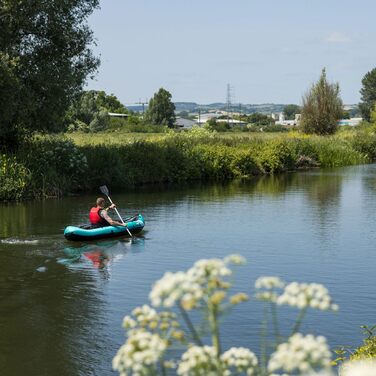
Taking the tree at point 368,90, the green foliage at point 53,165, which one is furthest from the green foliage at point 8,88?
the tree at point 368,90

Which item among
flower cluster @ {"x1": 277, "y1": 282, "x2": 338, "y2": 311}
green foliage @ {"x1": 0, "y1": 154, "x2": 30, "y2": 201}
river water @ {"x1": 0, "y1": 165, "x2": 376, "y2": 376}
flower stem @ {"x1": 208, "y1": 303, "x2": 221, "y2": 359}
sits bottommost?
river water @ {"x1": 0, "y1": 165, "x2": 376, "y2": 376}

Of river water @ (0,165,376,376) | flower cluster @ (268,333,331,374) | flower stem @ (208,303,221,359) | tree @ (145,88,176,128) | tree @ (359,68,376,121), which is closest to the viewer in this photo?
flower cluster @ (268,333,331,374)

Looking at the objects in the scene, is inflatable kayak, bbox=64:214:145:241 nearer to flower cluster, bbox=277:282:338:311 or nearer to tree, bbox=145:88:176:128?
flower cluster, bbox=277:282:338:311

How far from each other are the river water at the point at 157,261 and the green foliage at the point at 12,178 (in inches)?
30.2

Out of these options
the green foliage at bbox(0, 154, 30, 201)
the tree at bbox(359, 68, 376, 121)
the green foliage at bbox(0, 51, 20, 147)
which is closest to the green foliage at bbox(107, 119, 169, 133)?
the green foliage at bbox(0, 154, 30, 201)

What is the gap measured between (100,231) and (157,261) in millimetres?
Answer: 2537

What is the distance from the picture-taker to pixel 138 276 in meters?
15.6

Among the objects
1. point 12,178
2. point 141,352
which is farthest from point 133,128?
point 141,352

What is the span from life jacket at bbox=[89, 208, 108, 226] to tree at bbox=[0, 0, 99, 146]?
8.46 m

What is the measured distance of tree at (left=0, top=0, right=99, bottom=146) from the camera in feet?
86.8

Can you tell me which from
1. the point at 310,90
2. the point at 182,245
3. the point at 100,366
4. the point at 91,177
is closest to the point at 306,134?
the point at 310,90

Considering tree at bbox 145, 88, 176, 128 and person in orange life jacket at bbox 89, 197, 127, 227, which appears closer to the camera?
person in orange life jacket at bbox 89, 197, 127, 227

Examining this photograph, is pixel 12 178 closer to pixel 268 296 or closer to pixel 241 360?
pixel 241 360

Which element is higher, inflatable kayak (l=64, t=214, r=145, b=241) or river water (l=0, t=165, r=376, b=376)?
inflatable kayak (l=64, t=214, r=145, b=241)
